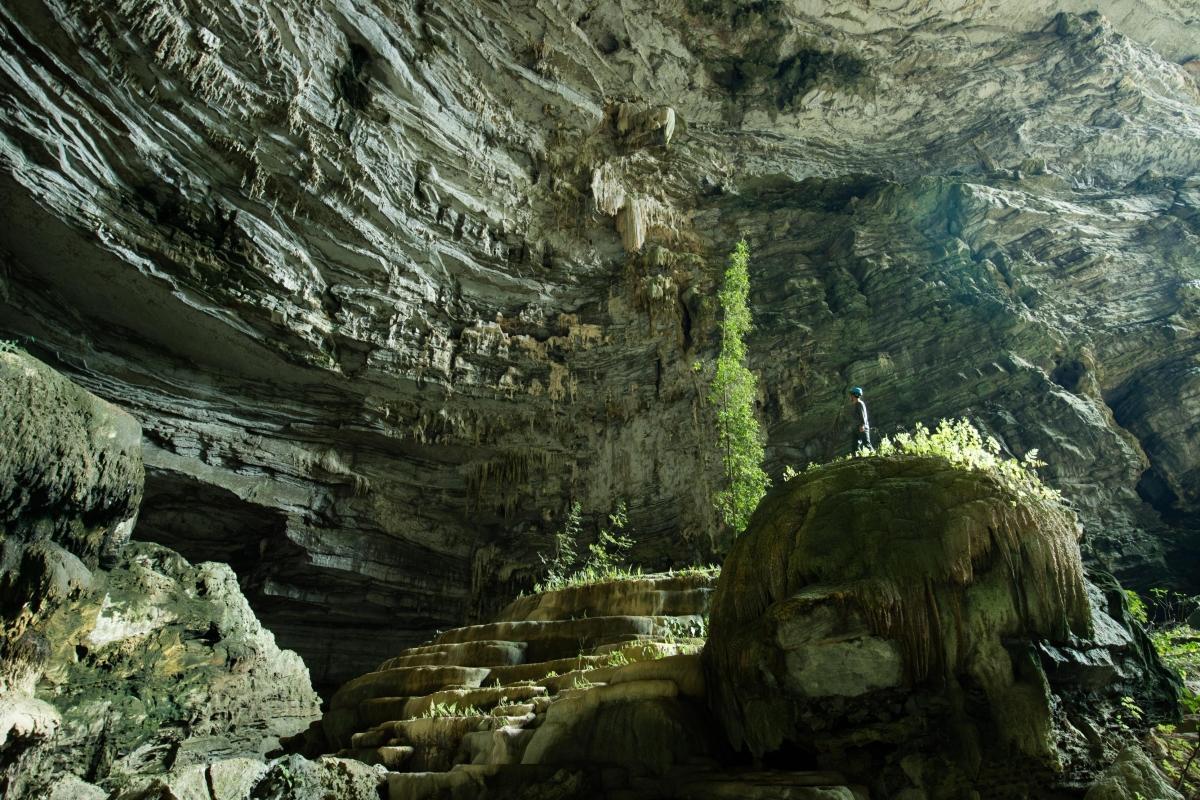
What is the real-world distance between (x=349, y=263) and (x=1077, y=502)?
1853 centimetres

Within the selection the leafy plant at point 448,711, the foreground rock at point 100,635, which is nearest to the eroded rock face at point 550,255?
the foreground rock at point 100,635

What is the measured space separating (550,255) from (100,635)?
51.9 ft

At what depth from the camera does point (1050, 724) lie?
4852 millimetres

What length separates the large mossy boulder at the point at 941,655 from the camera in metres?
4.89

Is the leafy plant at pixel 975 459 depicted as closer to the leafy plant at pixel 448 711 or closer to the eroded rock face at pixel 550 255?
the leafy plant at pixel 448 711

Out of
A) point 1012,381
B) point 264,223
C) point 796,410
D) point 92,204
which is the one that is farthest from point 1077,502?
point 92,204

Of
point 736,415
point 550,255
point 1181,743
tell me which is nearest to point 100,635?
point 1181,743

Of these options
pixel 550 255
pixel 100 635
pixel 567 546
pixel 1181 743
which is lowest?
pixel 1181 743

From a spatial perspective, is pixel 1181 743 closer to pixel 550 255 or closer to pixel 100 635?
pixel 100 635

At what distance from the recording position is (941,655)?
5.10 meters

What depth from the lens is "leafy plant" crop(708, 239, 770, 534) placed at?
15.8 meters

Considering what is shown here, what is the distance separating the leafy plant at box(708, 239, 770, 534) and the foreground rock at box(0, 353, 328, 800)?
924 cm

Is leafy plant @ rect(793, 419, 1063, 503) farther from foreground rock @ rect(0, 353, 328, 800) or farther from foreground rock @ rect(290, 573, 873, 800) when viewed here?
foreground rock @ rect(0, 353, 328, 800)

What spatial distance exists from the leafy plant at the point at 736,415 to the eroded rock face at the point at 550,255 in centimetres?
141
